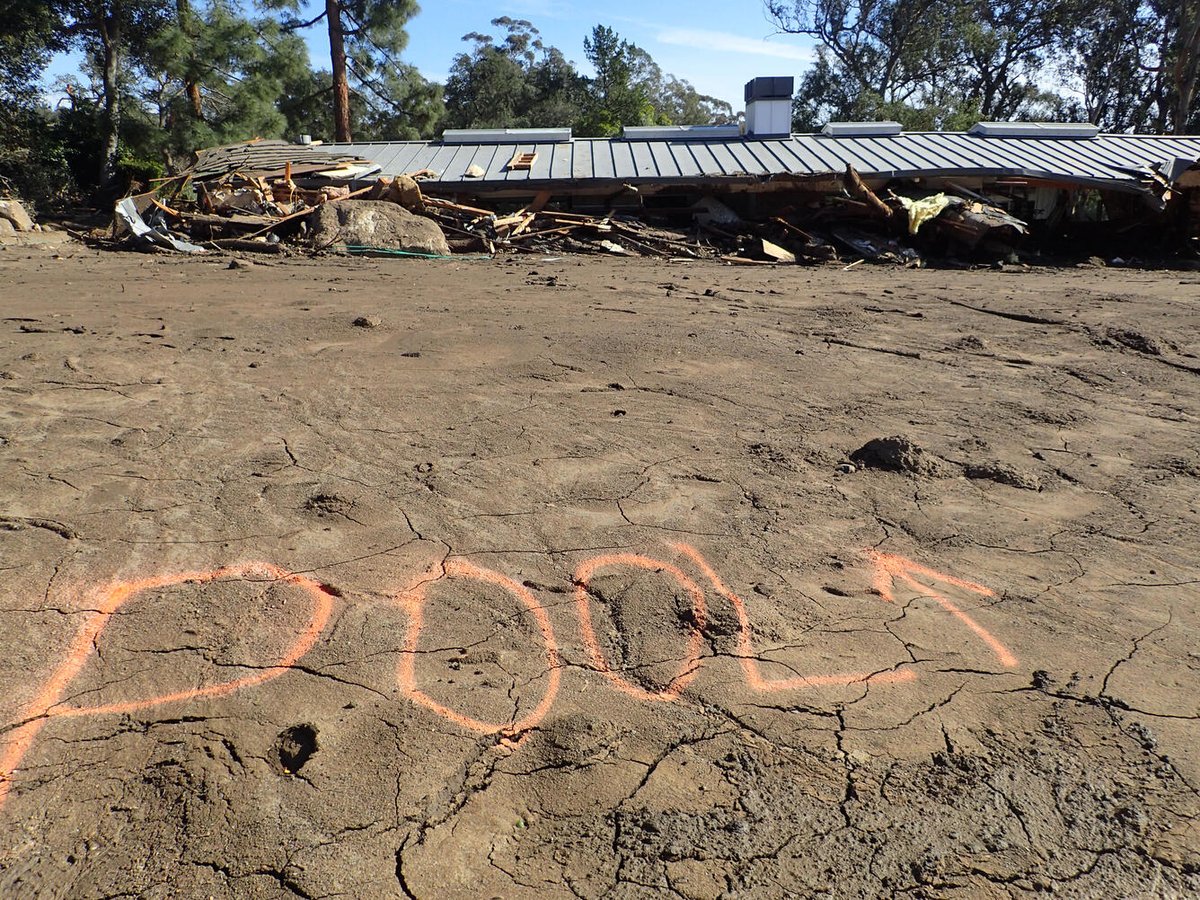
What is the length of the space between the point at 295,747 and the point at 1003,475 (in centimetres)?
403

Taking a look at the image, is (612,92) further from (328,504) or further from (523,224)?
(328,504)

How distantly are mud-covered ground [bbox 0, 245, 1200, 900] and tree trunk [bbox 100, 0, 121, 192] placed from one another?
50.8ft

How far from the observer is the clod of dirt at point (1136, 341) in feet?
24.8

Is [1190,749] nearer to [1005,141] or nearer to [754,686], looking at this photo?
[754,686]

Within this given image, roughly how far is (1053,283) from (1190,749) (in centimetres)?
1070

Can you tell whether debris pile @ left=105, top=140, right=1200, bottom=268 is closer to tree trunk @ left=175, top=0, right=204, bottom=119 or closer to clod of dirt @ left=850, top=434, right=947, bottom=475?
tree trunk @ left=175, top=0, right=204, bottom=119

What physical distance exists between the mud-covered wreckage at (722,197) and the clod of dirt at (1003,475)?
9.53 meters

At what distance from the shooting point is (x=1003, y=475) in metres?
4.71

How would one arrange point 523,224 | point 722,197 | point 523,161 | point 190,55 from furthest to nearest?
1. point 190,55
2. point 523,161
3. point 722,197
4. point 523,224

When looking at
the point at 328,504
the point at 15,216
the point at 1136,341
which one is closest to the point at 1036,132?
the point at 1136,341

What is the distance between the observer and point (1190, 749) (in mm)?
2641

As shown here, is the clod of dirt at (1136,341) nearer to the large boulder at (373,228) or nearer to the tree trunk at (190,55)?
the large boulder at (373,228)

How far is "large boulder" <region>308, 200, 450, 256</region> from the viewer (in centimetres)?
1278

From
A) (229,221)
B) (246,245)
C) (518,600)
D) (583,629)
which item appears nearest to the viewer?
(583,629)
